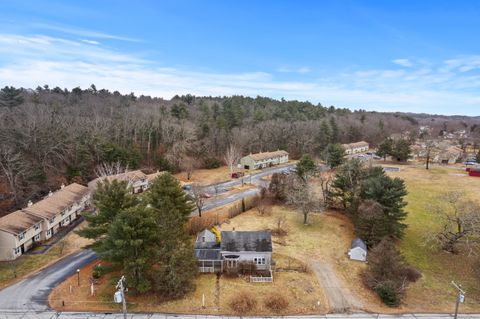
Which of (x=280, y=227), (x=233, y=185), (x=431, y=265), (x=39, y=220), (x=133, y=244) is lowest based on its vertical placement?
(x=431, y=265)

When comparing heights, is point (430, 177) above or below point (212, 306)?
above

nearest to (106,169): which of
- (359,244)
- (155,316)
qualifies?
(155,316)

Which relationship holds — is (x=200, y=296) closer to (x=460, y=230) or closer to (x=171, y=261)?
(x=171, y=261)

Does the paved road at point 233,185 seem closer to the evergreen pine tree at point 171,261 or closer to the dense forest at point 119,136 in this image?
the dense forest at point 119,136

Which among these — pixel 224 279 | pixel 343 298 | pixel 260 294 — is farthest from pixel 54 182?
pixel 343 298

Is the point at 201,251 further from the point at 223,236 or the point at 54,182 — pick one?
the point at 54,182
